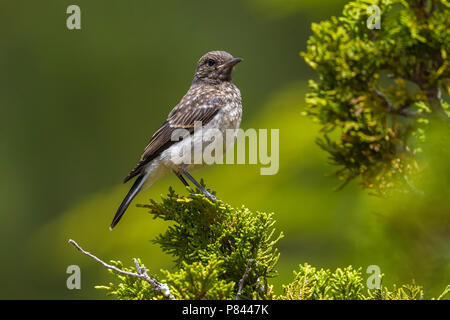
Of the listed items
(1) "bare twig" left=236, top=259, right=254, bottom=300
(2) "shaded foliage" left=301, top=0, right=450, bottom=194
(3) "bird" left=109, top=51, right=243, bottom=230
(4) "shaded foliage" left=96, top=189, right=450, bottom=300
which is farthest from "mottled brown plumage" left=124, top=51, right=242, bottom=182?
(2) "shaded foliage" left=301, top=0, right=450, bottom=194

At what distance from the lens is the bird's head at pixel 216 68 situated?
6090 millimetres

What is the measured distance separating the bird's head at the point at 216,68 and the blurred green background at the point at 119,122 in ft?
7.05

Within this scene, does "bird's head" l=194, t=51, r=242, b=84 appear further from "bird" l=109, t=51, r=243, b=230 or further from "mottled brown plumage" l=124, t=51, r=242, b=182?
"bird" l=109, t=51, r=243, b=230

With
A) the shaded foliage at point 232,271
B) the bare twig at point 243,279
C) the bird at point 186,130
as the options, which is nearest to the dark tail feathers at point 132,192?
the bird at point 186,130

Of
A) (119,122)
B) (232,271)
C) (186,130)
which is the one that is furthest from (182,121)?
(119,122)

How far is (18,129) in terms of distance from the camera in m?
13.9

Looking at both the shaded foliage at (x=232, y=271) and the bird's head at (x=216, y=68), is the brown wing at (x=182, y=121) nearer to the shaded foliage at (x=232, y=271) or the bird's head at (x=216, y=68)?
the bird's head at (x=216, y=68)

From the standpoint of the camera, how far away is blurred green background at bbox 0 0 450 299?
26.9ft

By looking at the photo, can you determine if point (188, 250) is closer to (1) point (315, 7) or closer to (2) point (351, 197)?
(2) point (351, 197)

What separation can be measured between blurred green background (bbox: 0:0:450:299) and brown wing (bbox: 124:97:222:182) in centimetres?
236

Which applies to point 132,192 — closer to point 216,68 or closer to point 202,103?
point 202,103

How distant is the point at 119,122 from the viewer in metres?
13.7

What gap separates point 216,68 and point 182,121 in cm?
75
